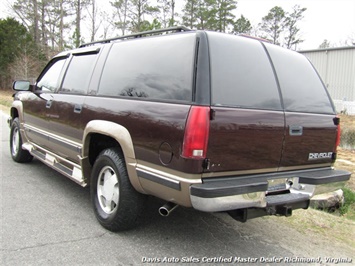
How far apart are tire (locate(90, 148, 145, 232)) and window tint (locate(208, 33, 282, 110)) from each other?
4.11 feet

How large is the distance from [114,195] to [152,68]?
1390mm

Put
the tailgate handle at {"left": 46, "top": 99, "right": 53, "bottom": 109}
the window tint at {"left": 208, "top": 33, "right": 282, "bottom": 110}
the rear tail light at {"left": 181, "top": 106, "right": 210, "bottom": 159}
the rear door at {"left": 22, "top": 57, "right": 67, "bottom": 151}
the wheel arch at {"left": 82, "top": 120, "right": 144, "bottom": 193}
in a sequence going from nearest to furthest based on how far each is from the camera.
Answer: the rear tail light at {"left": 181, "top": 106, "right": 210, "bottom": 159} → the window tint at {"left": 208, "top": 33, "right": 282, "bottom": 110} → the wheel arch at {"left": 82, "top": 120, "right": 144, "bottom": 193} → the tailgate handle at {"left": 46, "top": 99, "right": 53, "bottom": 109} → the rear door at {"left": 22, "top": 57, "right": 67, "bottom": 151}

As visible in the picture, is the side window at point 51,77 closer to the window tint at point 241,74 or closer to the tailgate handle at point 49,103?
the tailgate handle at point 49,103

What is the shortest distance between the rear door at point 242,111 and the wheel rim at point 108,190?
4.07 feet

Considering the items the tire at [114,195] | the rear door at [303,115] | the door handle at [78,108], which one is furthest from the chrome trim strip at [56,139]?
the rear door at [303,115]

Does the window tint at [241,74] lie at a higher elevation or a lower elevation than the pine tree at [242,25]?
lower

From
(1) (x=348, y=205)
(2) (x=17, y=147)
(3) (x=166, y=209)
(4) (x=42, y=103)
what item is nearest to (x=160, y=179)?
(3) (x=166, y=209)

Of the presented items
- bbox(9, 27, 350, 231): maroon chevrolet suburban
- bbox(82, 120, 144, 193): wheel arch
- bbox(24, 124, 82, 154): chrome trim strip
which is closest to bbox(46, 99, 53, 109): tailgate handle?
bbox(24, 124, 82, 154): chrome trim strip

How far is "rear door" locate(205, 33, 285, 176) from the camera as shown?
2.86 metres

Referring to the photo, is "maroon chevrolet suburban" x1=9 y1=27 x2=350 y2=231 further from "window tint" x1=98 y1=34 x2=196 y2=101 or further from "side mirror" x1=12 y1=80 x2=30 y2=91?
"side mirror" x1=12 y1=80 x2=30 y2=91

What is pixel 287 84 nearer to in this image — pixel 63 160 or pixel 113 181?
pixel 113 181

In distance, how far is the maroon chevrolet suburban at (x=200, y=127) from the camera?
281 centimetres

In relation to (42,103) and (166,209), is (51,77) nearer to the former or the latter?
(42,103)

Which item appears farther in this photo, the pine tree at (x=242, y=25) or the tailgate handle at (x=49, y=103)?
the pine tree at (x=242, y=25)
